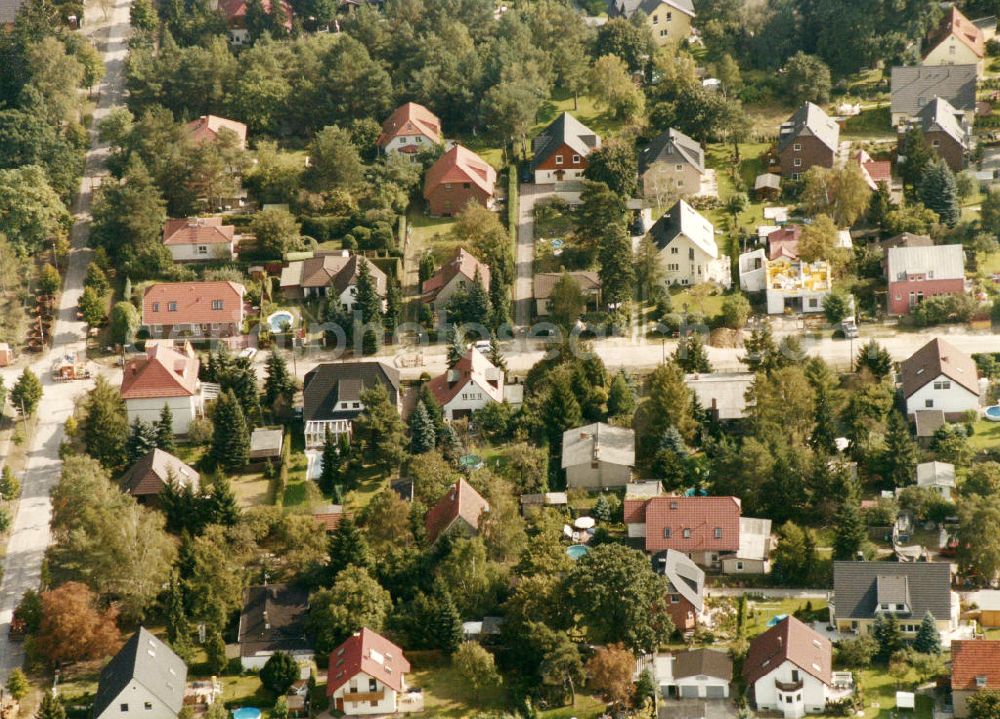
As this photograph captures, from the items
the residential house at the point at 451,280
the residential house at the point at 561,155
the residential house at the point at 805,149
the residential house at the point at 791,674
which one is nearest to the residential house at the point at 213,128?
the residential house at the point at 561,155

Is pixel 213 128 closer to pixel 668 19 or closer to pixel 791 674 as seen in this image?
pixel 668 19

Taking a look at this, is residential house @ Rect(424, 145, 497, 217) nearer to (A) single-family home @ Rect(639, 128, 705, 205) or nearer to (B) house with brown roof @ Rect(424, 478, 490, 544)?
(A) single-family home @ Rect(639, 128, 705, 205)

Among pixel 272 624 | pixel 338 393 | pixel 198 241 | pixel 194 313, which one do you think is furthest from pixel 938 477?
pixel 198 241

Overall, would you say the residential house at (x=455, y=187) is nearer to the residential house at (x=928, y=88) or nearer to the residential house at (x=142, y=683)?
the residential house at (x=928, y=88)

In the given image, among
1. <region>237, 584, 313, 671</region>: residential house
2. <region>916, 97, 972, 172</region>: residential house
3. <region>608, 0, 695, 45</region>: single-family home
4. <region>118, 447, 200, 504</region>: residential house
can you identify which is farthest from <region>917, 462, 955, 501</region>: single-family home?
<region>608, 0, 695, 45</region>: single-family home

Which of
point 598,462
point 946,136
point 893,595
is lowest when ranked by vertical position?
point 893,595
